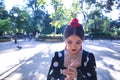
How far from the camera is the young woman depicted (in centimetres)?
264

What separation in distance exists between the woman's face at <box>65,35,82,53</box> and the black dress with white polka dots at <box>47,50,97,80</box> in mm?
129

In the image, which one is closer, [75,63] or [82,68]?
[75,63]

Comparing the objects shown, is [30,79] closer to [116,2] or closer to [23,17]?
[116,2]

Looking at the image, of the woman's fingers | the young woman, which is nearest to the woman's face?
the young woman

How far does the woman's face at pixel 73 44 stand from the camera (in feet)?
8.63

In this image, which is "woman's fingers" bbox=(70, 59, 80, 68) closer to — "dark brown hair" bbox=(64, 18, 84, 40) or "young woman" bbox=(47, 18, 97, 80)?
"young woman" bbox=(47, 18, 97, 80)

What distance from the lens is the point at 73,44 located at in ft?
8.68

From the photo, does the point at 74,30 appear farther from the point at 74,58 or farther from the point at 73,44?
the point at 74,58

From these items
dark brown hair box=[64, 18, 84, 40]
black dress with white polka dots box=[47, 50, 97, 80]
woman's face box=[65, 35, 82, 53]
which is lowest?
black dress with white polka dots box=[47, 50, 97, 80]

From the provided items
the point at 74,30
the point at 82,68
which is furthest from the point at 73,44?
the point at 82,68

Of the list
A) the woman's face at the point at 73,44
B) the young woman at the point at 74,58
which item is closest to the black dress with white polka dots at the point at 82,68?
the young woman at the point at 74,58

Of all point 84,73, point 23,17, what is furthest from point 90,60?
point 23,17

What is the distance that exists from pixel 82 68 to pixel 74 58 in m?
0.13

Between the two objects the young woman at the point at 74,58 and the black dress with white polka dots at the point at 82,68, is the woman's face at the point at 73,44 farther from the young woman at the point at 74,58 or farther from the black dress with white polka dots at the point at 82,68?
the black dress with white polka dots at the point at 82,68
